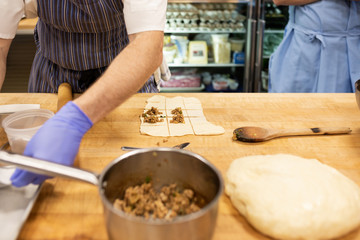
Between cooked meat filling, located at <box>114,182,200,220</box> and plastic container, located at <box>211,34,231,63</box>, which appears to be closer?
cooked meat filling, located at <box>114,182,200,220</box>

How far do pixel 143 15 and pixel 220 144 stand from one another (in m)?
0.52

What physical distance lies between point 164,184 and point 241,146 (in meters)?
0.40

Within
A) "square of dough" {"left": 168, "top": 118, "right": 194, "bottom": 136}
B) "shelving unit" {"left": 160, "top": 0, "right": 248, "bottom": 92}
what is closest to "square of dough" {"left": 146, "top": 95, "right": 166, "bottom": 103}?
"square of dough" {"left": 168, "top": 118, "right": 194, "bottom": 136}

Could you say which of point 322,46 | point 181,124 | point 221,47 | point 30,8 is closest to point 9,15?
point 30,8

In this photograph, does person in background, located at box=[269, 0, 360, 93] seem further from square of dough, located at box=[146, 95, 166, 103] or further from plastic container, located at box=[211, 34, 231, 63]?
square of dough, located at box=[146, 95, 166, 103]

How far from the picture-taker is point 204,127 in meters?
1.29

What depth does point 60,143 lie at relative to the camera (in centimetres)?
86

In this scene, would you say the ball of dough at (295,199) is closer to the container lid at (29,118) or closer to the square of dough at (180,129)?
the square of dough at (180,129)

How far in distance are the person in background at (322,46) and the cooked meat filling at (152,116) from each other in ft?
4.13

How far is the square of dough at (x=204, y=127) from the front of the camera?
1.25 metres

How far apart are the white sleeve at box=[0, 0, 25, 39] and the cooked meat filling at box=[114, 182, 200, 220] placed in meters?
0.89

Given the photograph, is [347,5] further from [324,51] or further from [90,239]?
[90,239]

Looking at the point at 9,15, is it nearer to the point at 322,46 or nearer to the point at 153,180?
the point at 153,180

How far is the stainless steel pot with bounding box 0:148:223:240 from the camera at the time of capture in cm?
62
